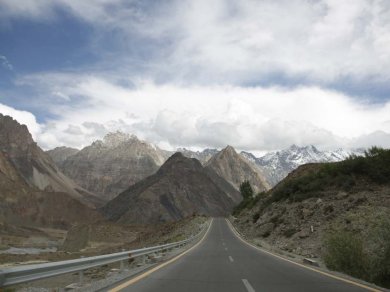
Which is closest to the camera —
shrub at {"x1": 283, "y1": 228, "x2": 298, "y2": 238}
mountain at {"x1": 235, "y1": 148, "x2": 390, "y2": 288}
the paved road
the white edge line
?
the white edge line

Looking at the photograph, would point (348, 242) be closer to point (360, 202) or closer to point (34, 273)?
point (34, 273)

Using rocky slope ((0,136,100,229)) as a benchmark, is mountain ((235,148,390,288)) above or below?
below

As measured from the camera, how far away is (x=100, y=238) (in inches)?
4451

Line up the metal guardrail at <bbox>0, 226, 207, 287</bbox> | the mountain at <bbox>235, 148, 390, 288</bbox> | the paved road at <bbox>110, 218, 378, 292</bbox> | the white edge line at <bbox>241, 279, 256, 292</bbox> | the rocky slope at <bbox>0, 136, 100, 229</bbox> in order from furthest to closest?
the rocky slope at <bbox>0, 136, 100, 229</bbox> → the mountain at <bbox>235, 148, 390, 288</bbox> → the paved road at <bbox>110, 218, 378, 292</bbox> → the white edge line at <bbox>241, 279, 256, 292</bbox> → the metal guardrail at <bbox>0, 226, 207, 287</bbox>

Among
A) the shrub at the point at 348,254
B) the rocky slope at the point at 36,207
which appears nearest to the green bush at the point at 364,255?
the shrub at the point at 348,254

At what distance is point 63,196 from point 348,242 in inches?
7552

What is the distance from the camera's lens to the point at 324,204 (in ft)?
126

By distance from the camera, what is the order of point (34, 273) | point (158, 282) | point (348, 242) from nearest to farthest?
point (34, 273) < point (158, 282) < point (348, 242)

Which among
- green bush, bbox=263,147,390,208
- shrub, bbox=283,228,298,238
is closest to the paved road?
shrub, bbox=283,228,298,238

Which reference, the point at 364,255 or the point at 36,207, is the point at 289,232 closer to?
the point at 364,255

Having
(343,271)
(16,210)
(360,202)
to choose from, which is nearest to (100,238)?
(16,210)

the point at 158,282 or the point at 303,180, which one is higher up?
the point at 303,180

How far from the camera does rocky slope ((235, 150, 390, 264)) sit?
1238 inches

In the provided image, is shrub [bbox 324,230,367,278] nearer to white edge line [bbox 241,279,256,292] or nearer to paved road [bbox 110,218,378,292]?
paved road [bbox 110,218,378,292]
